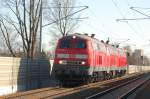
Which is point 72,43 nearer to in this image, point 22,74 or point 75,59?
point 75,59

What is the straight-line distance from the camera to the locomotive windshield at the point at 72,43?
32197 millimetres

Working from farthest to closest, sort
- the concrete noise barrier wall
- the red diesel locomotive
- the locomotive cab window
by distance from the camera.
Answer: the locomotive cab window
the red diesel locomotive
the concrete noise barrier wall

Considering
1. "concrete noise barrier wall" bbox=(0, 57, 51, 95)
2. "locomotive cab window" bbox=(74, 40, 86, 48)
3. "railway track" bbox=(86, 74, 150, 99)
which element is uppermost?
"locomotive cab window" bbox=(74, 40, 86, 48)

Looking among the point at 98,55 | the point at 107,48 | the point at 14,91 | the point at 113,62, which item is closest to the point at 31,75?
the point at 14,91

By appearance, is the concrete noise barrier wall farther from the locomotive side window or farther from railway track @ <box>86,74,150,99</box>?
railway track @ <box>86,74,150,99</box>

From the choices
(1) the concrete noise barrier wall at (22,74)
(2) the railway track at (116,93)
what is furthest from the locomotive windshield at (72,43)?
(2) the railway track at (116,93)

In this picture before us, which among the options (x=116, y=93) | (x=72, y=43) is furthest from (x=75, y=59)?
(x=116, y=93)

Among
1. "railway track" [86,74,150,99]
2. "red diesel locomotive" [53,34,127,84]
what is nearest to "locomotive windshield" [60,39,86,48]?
"red diesel locomotive" [53,34,127,84]

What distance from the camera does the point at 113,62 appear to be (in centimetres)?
4650

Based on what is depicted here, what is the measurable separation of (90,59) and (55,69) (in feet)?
9.04

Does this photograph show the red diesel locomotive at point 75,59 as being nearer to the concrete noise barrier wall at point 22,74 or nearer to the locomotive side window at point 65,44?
the locomotive side window at point 65,44

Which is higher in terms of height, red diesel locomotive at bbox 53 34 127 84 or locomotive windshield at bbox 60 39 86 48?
locomotive windshield at bbox 60 39 86 48

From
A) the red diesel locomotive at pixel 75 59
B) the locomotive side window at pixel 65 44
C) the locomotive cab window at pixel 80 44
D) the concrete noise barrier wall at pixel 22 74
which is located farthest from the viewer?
the locomotive cab window at pixel 80 44

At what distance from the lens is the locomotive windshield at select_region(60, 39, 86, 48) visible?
3220cm
